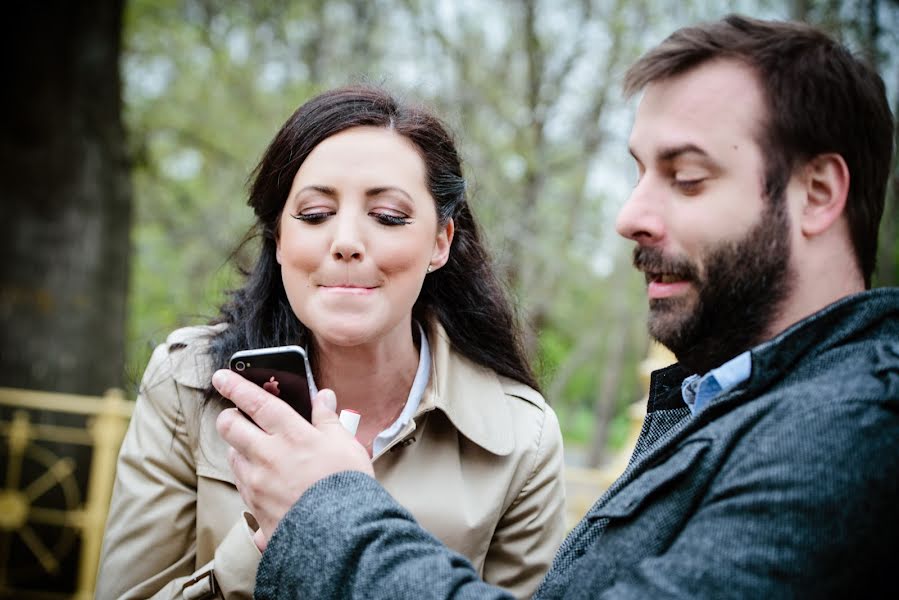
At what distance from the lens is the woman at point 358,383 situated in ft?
6.82

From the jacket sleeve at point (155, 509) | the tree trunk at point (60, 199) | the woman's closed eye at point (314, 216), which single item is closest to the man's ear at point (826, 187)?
the woman's closed eye at point (314, 216)

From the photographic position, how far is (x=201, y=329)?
8.02 ft

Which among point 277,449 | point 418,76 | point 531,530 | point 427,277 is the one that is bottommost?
point 531,530

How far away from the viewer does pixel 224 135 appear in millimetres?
10461

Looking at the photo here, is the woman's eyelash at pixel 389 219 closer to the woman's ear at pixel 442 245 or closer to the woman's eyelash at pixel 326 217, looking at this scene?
the woman's eyelash at pixel 326 217

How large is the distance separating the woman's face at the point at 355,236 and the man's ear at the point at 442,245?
0.15 meters

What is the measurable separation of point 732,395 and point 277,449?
87 cm

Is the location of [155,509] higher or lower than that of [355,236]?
lower

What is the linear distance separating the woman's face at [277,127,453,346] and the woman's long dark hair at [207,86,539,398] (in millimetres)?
64

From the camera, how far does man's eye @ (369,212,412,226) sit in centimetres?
214

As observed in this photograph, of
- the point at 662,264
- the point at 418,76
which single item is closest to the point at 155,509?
the point at 662,264

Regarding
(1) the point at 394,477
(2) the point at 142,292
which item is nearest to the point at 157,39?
(2) the point at 142,292

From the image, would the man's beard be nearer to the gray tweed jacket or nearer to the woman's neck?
the gray tweed jacket

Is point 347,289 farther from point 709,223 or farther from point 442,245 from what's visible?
point 709,223
